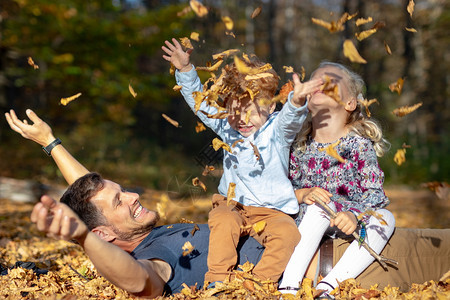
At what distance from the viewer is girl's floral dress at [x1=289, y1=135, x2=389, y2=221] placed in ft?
10.1

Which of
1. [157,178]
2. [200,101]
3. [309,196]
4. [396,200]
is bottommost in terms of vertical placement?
[157,178]

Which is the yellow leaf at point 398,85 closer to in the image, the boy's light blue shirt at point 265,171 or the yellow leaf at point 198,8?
the boy's light blue shirt at point 265,171

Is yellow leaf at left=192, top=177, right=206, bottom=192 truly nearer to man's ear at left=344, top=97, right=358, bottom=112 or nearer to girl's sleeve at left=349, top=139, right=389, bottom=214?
girl's sleeve at left=349, top=139, right=389, bottom=214

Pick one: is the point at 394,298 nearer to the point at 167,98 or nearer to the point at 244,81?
the point at 244,81

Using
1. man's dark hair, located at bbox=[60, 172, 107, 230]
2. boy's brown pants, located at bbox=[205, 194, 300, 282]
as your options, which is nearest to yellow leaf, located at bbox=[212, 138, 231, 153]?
boy's brown pants, located at bbox=[205, 194, 300, 282]

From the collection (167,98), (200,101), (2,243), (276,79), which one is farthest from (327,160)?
(167,98)

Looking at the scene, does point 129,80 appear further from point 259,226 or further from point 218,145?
point 259,226

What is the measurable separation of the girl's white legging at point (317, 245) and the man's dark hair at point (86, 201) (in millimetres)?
1175

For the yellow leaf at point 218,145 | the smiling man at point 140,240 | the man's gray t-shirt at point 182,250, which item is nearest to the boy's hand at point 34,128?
the smiling man at point 140,240

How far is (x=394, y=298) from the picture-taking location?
2621mm

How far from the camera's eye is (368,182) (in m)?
3.10

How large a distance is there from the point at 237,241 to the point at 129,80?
28.0 ft

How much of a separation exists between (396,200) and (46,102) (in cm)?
1126

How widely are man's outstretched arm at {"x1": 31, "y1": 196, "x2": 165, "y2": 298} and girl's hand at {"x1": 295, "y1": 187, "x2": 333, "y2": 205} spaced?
3.52ft
